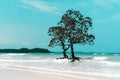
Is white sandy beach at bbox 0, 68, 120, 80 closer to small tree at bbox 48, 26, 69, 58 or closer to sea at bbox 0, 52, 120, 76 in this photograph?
sea at bbox 0, 52, 120, 76

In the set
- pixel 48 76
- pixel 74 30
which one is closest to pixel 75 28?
pixel 74 30

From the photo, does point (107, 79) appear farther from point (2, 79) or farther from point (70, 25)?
point (70, 25)

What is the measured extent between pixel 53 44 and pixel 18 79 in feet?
94.7

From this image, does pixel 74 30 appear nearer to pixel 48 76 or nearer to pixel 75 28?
pixel 75 28

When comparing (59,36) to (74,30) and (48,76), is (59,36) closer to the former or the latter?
(74,30)

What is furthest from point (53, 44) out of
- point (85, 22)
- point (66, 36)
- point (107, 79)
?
point (107, 79)

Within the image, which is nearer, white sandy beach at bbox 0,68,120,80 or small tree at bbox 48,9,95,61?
white sandy beach at bbox 0,68,120,80

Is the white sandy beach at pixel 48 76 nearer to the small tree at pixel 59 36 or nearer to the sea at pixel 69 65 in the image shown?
the sea at pixel 69 65

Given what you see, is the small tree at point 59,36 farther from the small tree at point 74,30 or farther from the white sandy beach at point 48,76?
the white sandy beach at point 48,76

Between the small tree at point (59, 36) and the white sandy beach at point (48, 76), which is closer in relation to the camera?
the white sandy beach at point (48, 76)

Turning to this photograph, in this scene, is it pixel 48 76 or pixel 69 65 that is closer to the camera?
pixel 48 76

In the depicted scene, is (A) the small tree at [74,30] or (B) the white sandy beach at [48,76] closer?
(B) the white sandy beach at [48,76]

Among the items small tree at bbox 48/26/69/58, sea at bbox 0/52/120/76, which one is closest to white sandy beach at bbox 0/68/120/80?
sea at bbox 0/52/120/76

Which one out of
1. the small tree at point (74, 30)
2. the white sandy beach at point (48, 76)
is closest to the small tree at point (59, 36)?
the small tree at point (74, 30)
